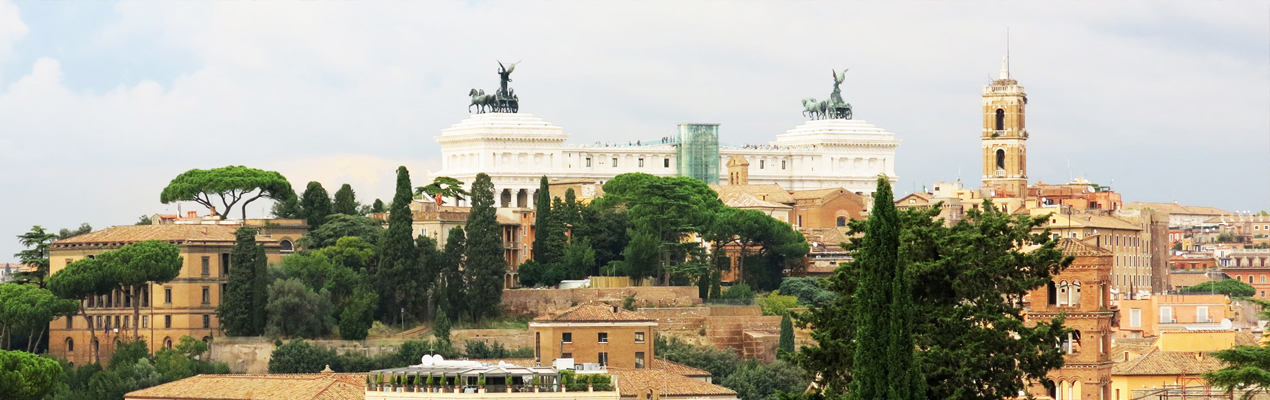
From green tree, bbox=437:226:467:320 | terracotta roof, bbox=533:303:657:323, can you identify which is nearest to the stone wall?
green tree, bbox=437:226:467:320

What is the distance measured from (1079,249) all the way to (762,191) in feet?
221

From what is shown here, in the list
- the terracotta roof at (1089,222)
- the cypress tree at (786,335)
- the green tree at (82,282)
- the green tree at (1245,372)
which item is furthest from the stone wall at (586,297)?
the green tree at (1245,372)

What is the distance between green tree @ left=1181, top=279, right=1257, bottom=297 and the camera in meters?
119

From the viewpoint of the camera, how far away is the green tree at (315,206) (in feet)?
336

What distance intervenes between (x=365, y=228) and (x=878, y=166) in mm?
45615

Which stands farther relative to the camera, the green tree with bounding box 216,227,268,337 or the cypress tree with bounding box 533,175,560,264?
the cypress tree with bounding box 533,175,560,264

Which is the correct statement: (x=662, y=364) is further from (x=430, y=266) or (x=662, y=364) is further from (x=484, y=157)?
(x=484, y=157)

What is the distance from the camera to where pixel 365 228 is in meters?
99.7

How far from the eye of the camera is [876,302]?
44.5m

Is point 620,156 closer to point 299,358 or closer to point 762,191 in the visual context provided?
point 762,191

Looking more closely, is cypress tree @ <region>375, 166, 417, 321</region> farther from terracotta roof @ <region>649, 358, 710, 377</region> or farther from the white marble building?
the white marble building

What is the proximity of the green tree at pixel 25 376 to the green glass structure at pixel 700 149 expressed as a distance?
56.1 meters

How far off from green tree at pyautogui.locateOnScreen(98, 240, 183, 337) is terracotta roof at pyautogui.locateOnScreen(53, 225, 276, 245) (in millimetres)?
1445

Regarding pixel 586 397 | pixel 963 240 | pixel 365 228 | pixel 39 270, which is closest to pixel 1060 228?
pixel 365 228
